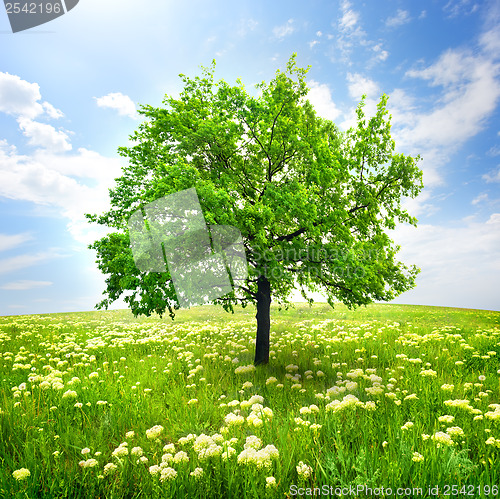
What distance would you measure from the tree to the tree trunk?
0.12 ft

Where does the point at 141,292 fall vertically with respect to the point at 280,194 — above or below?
below

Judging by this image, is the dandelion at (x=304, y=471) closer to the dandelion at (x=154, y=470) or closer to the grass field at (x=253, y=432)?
the grass field at (x=253, y=432)

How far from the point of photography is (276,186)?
916 centimetres

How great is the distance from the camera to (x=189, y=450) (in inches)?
161

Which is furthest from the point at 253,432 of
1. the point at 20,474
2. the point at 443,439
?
the point at 20,474

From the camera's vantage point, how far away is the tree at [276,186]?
26.9 feet

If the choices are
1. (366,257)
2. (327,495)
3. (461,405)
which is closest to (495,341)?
(366,257)

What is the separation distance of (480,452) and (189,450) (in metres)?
4.18

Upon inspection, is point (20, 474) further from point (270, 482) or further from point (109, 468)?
point (270, 482)

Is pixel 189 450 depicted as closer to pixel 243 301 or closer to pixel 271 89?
pixel 243 301

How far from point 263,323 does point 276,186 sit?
4881 mm

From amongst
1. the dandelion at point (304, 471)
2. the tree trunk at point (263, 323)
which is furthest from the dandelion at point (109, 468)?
the tree trunk at point (263, 323)

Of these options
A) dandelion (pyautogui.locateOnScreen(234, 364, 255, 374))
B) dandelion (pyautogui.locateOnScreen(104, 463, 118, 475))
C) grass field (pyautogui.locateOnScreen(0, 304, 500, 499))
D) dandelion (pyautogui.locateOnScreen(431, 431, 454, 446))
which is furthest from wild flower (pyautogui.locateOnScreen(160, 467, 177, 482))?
dandelion (pyautogui.locateOnScreen(234, 364, 255, 374))

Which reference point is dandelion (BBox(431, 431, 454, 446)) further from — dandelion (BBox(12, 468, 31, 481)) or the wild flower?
dandelion (BBox(12, 468, 31, 481))
